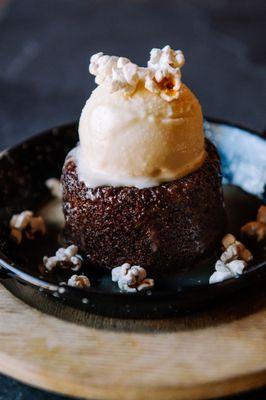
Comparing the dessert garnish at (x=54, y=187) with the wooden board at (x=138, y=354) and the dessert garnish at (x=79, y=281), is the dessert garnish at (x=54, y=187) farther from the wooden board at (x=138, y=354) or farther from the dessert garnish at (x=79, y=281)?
the wooden board at (x=138, y=354)

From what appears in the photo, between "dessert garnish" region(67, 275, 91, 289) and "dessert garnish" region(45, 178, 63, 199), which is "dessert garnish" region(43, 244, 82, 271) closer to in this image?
"dessert garnish" region(67, 275, 91, 289)

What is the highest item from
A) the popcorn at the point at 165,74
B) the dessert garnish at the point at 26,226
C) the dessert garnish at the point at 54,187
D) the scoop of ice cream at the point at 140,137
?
the popcorn at the point at 165,74

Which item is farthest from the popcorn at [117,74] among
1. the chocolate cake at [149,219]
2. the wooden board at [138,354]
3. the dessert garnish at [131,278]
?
the wooden board at [138,354]

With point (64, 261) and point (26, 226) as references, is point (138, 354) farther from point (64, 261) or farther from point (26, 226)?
point (26, 226)

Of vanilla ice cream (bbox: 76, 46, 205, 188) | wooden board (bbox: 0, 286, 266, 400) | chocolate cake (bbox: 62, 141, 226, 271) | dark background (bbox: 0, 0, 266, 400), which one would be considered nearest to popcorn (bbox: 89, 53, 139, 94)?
vanilla ice cream (bbox: 76, 46, 205, 188)

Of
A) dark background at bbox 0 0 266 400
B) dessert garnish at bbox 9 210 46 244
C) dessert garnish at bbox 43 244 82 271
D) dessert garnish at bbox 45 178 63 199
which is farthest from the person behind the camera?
dark background at bbox 0 0 266 400

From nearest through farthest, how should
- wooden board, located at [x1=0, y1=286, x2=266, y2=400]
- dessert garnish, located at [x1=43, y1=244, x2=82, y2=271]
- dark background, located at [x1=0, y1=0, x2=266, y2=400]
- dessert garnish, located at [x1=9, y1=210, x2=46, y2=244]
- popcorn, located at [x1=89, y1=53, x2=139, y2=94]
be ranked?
wooden board, located at [x1=0, y1=286, x2=266, y2=400], popcorn, located at [x1=89, y1=53, x2=139, y2=94], dessert garnish, located at [x1=43, y1=244, x2=82, y2=271], dessert garnish, located at [x1=9, y1=210, x2=46, y2=244], dark background, located at [x1=0, y1=0, x2=266, y2=400]

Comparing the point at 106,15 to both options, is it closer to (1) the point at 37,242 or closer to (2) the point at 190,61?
(2) the point at 190,61

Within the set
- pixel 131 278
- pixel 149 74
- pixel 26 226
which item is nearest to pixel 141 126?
pixel 149 74
